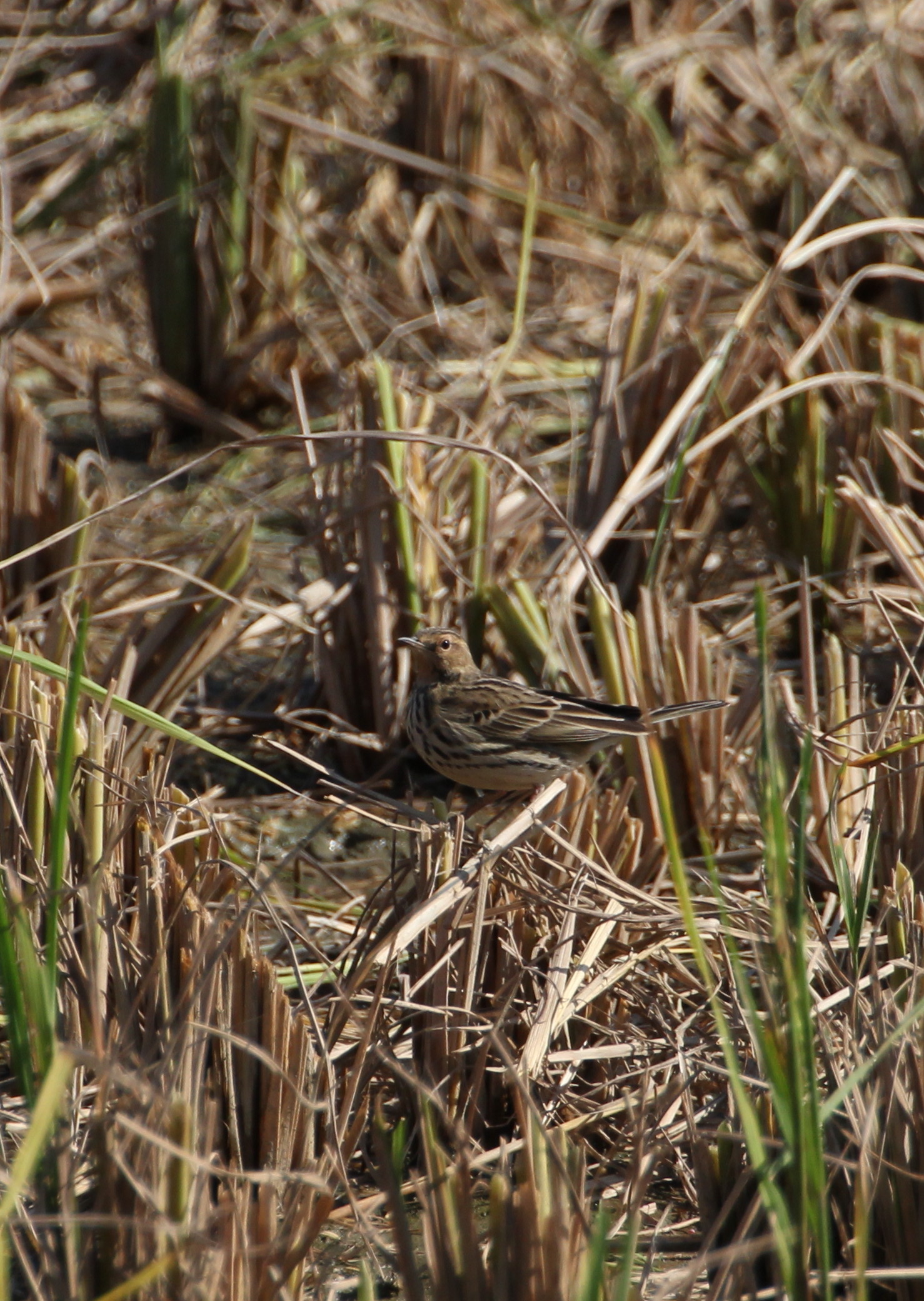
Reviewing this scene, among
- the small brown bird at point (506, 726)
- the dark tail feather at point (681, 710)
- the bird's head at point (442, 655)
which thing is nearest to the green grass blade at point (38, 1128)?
the small brown bird at point (506, 726)

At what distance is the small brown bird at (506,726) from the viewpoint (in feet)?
13.6

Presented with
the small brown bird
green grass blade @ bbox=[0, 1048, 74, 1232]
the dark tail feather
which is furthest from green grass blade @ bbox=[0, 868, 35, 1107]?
the dark tail feather

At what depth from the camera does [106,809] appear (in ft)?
10.9

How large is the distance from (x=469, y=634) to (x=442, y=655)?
524 millimetres

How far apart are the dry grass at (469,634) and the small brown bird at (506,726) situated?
Result: 21cm

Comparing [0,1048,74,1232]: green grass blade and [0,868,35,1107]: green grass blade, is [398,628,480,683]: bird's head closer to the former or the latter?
[0,868,35,1107]: green grass blade

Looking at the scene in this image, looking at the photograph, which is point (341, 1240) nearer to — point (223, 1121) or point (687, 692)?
point (223, 1121)

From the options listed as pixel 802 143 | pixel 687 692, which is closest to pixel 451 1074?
pixel 687 692

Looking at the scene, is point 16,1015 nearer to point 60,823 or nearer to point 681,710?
point 60,823

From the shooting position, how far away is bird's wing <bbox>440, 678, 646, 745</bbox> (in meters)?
4.15

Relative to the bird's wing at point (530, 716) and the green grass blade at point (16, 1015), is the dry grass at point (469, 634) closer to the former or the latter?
the green grass blade at point (16, 1015)

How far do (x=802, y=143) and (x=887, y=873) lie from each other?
6.25 meters

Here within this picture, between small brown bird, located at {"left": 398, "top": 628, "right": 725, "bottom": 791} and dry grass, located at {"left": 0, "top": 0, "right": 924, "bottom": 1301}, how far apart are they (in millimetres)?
207

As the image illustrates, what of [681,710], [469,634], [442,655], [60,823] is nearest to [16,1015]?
[60,823]
